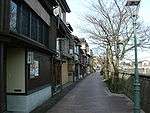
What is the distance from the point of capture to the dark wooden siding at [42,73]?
60.9 feet

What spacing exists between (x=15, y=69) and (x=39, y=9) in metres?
5.77

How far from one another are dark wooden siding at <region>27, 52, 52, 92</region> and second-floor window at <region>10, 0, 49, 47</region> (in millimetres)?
A: 1153

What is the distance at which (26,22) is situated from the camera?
1803cm

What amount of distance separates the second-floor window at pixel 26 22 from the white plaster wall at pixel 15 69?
1.00 metres

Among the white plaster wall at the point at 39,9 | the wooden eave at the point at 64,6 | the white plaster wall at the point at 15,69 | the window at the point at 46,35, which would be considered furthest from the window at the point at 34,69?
the wooden eave at the point at 64,6

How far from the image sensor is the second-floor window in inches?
608

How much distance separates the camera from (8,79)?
16.8 metres

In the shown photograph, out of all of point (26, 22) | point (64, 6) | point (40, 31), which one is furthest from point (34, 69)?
point (64, 6)

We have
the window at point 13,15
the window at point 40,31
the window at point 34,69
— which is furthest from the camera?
the window at point 40,31

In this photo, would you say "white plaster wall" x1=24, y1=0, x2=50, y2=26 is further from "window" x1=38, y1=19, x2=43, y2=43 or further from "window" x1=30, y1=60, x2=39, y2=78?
"window" x1=30, y1=60, x2=39, y2=78

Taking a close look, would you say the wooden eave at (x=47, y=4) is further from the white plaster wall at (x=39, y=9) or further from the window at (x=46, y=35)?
the window at (x=46, y=35)

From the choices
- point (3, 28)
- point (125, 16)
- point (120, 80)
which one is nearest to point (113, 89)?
point (120, 80)

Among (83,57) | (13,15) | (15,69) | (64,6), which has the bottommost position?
(15,69)

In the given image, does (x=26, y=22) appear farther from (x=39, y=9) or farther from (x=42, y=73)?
(x=42, y=73)
